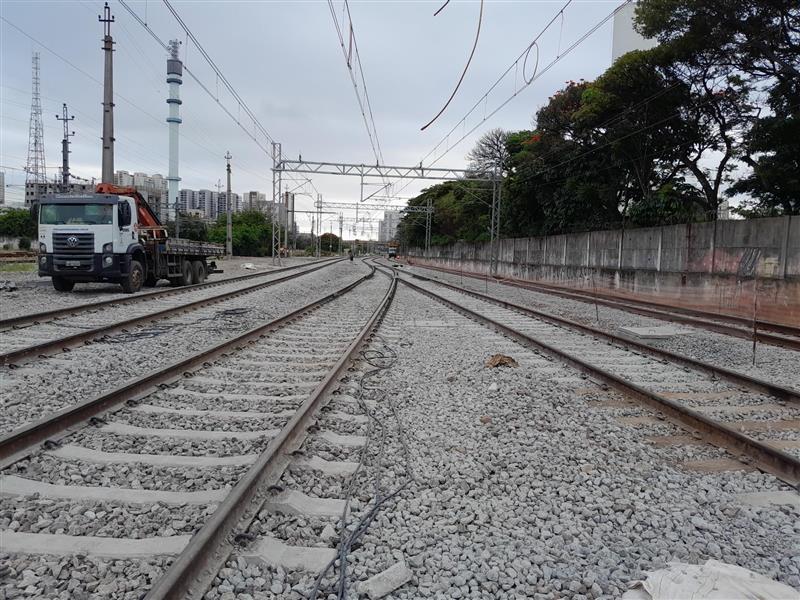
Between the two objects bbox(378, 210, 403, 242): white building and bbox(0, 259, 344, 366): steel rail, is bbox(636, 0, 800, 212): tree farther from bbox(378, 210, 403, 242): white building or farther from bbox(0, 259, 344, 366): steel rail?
bbox(378, 210, 403, 242): white building

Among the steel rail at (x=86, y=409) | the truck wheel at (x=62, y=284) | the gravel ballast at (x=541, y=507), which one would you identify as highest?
the truck wheel at (x=62, y=284)

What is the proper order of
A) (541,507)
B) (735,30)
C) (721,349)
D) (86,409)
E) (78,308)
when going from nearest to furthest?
1. (541,507)
2. (86,409)
3. (721,349)
4. (78,308)
5. (735,30)

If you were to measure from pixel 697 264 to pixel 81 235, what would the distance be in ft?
67.1

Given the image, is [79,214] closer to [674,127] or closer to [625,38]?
[674,127]

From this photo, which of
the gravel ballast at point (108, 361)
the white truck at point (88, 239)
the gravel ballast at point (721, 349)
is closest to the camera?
the gravel ballast at point (108, 361)

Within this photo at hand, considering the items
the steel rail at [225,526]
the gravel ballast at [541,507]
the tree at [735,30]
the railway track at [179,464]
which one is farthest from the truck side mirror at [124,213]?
the tree at [735,30]

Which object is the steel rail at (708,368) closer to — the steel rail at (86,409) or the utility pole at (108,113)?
the steel rail at (86,409)

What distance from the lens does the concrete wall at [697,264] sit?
15.8 m

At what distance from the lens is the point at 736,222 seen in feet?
59.7

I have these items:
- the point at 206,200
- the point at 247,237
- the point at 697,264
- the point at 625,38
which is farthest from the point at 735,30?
the point at 206,200

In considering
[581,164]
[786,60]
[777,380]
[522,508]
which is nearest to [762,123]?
[786,60]

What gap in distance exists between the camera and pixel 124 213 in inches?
Result: 631

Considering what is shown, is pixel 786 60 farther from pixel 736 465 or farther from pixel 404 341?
pixel 736 465

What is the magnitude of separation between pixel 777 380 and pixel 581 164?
26805mm
